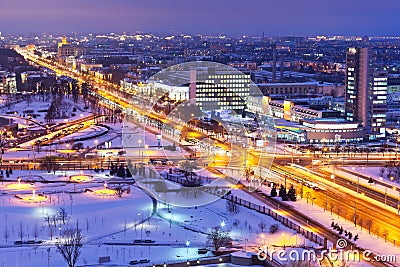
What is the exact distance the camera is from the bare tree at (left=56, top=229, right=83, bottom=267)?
746cm

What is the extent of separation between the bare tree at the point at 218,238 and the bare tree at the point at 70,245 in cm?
154

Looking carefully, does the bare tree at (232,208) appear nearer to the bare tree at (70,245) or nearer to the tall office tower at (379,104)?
the bare tree at (70,245)

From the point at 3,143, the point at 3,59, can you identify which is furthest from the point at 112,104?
the point at 3,59

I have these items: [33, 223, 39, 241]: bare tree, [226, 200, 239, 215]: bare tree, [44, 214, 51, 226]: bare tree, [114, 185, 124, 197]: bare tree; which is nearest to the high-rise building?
[114, 185, 124, 197]: bare tree

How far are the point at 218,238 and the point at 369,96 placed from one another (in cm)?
1044

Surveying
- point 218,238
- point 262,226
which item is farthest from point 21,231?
point 262,226

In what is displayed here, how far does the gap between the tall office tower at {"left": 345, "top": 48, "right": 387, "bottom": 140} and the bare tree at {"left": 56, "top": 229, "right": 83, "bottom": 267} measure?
10663mm

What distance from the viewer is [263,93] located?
24703 mm

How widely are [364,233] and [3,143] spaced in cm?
1005

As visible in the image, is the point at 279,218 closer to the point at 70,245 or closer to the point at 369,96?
the point at 70,245

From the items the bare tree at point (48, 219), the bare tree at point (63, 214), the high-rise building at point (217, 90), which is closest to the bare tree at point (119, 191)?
the bare tree at point (63, 214)

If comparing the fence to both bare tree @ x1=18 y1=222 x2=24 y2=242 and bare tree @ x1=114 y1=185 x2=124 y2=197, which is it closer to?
bare tree @ x1=114 y1=185 x2=124 y2=197

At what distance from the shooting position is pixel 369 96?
17.5 metres

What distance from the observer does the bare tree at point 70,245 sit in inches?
294
